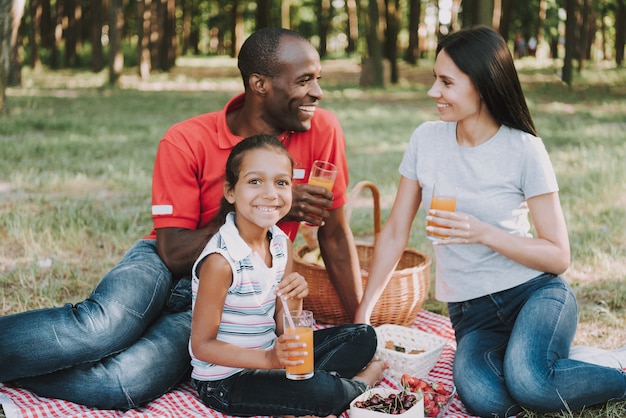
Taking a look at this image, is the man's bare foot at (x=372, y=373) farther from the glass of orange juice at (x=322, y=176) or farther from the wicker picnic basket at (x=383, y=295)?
the glass of orange juice at (x=322, y=176)

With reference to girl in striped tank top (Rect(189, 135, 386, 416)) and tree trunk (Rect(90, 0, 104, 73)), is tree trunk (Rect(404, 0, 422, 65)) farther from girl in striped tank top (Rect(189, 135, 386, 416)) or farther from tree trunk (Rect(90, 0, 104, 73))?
girl in striped tank top (Rect(189, 135, 386, 416))

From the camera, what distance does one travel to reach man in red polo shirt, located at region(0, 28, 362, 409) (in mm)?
3150

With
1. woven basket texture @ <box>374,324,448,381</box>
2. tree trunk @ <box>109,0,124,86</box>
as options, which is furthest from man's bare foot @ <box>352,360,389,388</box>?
tree trunk @ <box>109,0,124,86</box>

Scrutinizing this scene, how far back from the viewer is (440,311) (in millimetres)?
4754

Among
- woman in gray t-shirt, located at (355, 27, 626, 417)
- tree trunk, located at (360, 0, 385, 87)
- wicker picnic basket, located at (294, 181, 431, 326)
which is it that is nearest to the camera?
woman in gray t-shirt, located at (355, 27, 626, 417)

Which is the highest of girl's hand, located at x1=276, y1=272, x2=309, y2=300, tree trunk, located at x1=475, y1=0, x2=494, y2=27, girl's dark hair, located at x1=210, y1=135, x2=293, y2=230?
tree trunk, located at x1=475, y1=0, x2=494, y2=27

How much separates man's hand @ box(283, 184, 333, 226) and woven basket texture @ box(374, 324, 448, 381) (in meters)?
0.76

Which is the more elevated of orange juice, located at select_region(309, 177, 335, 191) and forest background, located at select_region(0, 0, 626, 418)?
orange juice, located at select_region(309, 177, 335, 191)

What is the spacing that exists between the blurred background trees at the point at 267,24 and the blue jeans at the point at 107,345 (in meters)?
5.99

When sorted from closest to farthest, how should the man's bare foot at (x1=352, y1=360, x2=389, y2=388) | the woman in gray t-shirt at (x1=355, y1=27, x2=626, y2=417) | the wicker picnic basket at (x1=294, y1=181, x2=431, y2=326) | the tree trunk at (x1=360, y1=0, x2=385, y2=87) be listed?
the woman in gray t-shirt at (x1=355, y1=27, x2=626, y2=417) < the man's bare foot at (x1=352, y1=360, x2=389, y2=388) < the wicker picnic basket at (x1=294, y1=181, x2=431, y2=326) < the tree trunk at (x1=360, y1=0, x2=385, y2=87)

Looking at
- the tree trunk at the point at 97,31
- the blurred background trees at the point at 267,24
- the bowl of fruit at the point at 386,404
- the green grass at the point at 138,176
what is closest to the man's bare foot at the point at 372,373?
the bowl of fruit at the point at 386,404

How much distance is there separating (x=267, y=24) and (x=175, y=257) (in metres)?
21.5

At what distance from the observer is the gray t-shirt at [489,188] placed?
11.0 feet

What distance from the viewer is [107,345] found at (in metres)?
3.20
